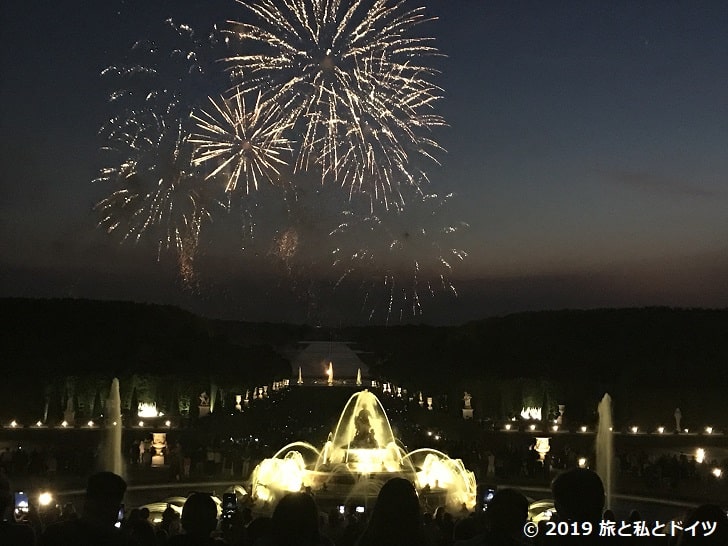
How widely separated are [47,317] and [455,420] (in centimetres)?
3919

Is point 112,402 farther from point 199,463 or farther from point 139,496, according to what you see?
point 139,496

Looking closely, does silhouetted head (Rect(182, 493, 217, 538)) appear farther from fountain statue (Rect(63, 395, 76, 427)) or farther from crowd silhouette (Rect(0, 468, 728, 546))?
fountain statue (Rect(63, 395, 76, 427))

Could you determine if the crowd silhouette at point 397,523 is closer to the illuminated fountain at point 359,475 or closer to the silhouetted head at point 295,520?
the silhouetted head at point 295,520

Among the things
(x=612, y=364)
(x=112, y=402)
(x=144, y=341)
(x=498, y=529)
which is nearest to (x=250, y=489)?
(x=498, y=529)

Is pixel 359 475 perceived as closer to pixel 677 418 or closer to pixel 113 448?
pixel 113 448

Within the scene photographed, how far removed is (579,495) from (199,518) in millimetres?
2023

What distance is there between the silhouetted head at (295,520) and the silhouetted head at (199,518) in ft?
2.44

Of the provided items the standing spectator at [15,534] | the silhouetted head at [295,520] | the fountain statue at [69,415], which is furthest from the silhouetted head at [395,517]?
the fountain statue at [69,415]

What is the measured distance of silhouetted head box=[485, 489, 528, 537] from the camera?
5.04 meters

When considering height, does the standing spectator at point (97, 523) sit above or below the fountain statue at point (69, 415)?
above

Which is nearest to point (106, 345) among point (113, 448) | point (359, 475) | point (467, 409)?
point (467, 409)

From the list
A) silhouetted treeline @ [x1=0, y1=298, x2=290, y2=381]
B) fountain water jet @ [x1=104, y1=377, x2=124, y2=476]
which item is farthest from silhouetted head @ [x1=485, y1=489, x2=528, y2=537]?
silhouetted treeline @ [x1=0, y1=298, x2=290, y2=381]

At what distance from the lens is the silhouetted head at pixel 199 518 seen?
5.52 meters

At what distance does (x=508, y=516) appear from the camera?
5047 millimetres
